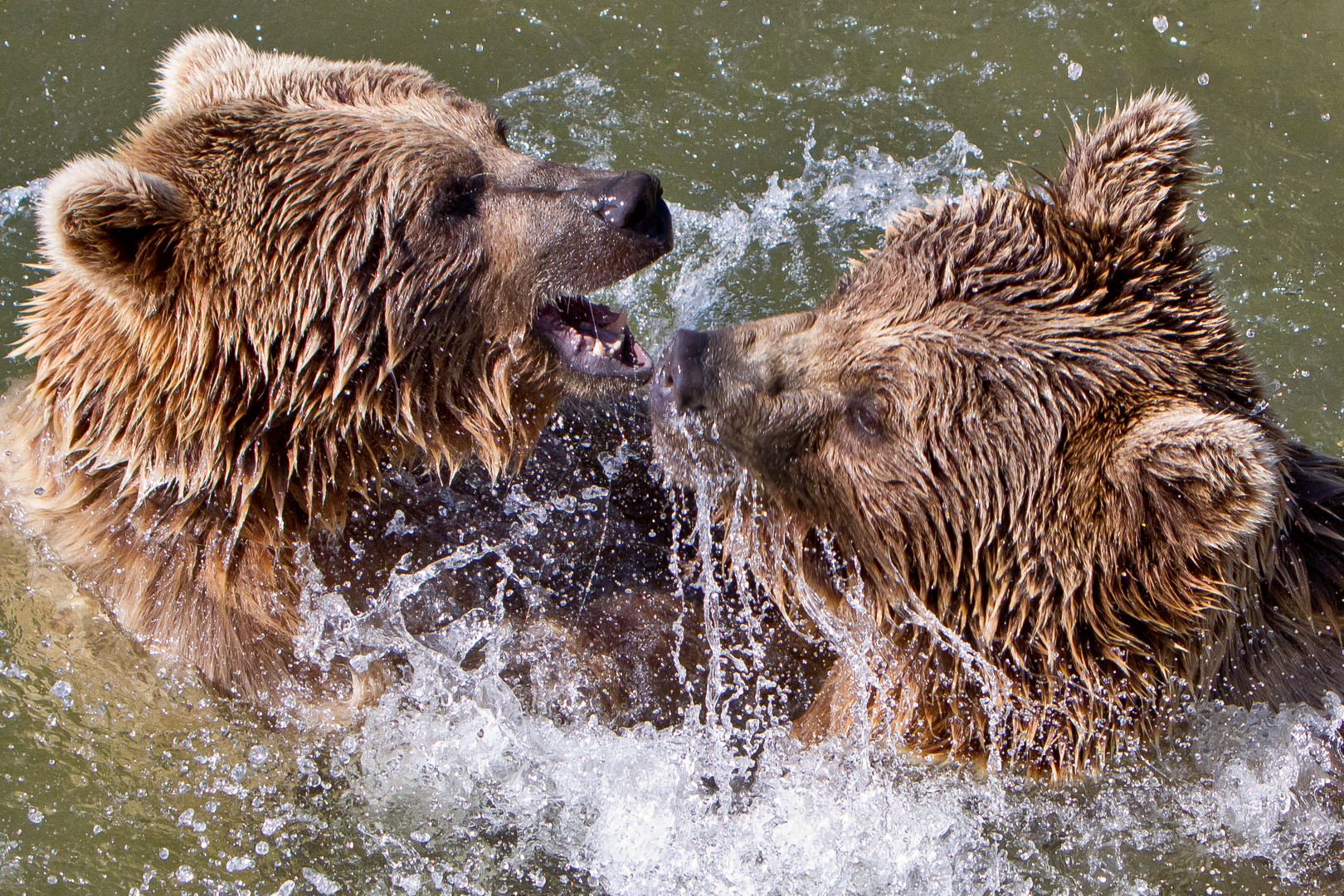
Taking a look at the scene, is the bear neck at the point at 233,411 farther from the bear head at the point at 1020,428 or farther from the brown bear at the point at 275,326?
the bear head at the point at 1020,428

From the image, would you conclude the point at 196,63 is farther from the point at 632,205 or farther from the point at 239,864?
the point at 239,864

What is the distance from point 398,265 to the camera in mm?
3428

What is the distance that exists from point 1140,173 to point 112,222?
2.81 m

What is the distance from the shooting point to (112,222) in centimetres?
292

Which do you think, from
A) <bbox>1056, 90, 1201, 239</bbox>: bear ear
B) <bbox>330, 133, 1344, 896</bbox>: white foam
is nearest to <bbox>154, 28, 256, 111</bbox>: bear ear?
<bbox>330, 133, 1344, 896</bbox>: white foam

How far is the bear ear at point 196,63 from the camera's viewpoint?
3.84 m

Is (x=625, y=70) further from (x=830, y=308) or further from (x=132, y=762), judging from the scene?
(x=132, y=762)

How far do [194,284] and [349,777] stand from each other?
1950mm

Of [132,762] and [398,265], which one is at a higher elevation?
[398,265]

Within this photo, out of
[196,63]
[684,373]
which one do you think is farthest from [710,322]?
[196,63]

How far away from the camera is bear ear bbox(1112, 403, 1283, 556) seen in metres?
2.61

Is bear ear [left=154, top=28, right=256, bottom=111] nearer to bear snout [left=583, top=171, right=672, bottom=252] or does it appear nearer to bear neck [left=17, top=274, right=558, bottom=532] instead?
bear neck [left=17, top=274, right=558, bottom=532]

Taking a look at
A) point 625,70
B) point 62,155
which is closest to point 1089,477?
point 625,70

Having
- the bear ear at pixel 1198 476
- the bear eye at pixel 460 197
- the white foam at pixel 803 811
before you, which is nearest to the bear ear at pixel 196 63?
the bear eye at pixel 460 197
